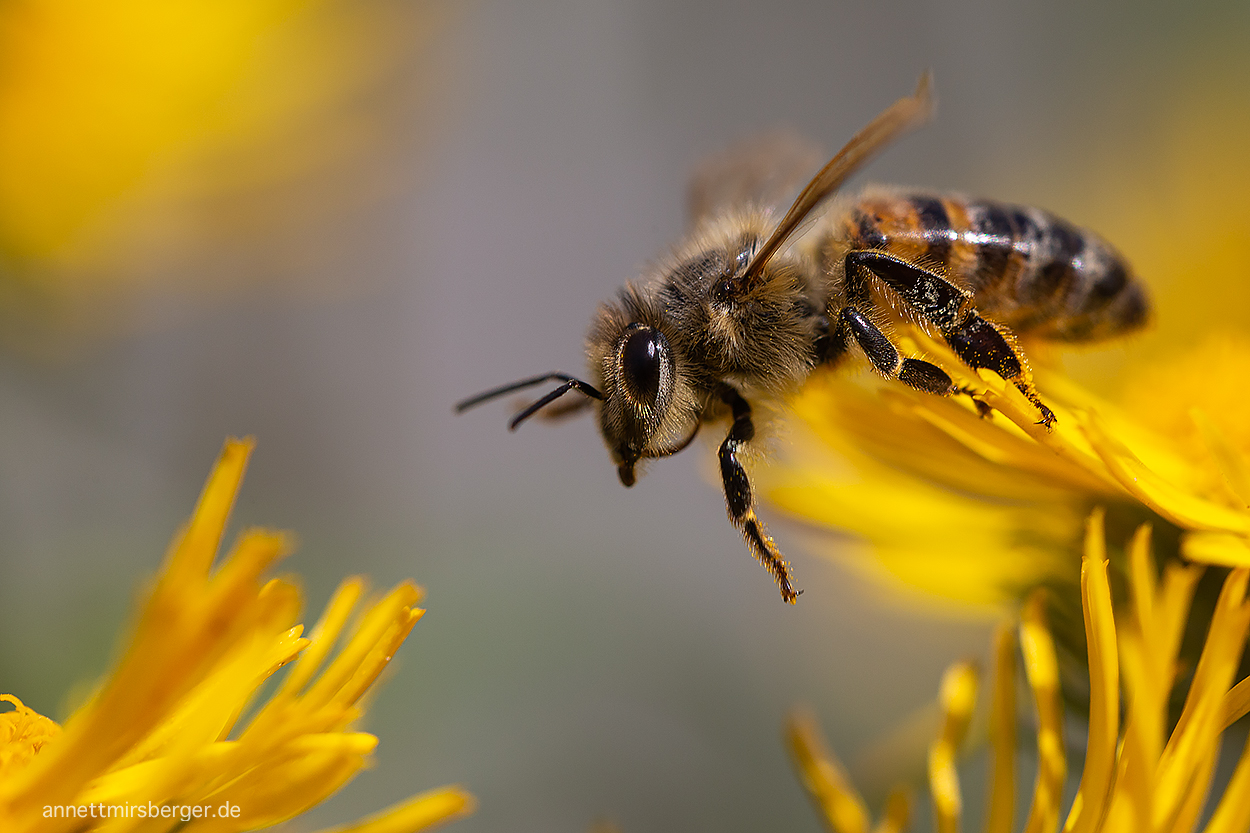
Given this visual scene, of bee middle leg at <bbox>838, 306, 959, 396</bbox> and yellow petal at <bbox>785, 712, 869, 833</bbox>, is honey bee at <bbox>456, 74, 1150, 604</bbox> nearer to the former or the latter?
bee middle leg at <bbox>838, 306, 959, 396</bbox>

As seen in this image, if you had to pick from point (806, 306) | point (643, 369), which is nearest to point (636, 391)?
point (643, 369)

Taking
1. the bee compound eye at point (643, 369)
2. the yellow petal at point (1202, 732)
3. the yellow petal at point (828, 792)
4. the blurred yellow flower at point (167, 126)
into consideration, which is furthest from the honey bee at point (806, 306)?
the blurred yellow flower at point (167, 126)

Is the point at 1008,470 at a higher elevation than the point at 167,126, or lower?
lower

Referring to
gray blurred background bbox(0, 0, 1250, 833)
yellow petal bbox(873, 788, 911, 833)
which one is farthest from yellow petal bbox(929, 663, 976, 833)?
gray blurred background bbox(0, 0, 1250, 833)

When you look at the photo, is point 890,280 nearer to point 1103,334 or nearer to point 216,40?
point 1103,334

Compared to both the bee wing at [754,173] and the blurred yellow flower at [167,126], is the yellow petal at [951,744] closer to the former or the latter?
the bee wing at [754,173]

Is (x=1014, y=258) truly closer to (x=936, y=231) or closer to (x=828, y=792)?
(x=936, y=231)

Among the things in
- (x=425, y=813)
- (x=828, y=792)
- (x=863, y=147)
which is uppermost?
(x=863, y=147)
